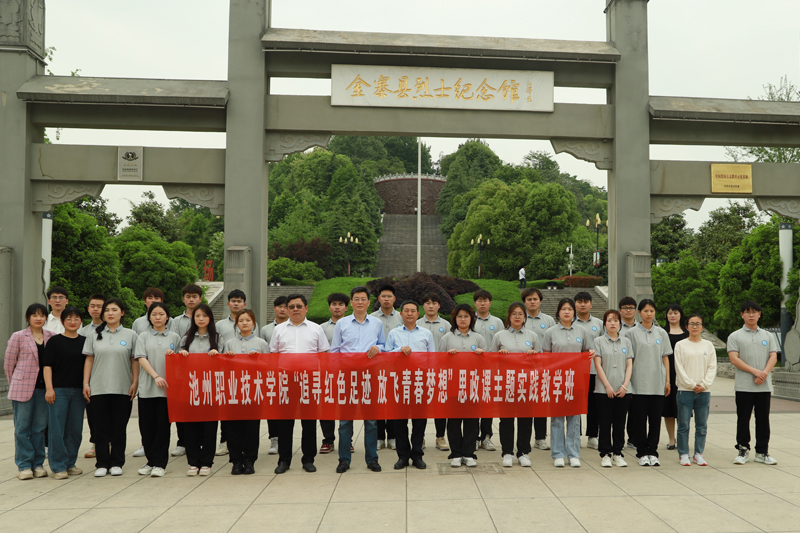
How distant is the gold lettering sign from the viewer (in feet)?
34.9

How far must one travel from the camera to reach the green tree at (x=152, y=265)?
73.2 feet

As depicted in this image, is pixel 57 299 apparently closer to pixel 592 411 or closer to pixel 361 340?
pixel 361 340

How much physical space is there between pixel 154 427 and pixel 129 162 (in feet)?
17.9

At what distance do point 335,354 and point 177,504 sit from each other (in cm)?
193

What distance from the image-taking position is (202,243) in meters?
51.9

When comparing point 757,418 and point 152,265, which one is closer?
point 757,418

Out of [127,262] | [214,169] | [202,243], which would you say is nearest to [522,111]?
[214,169]

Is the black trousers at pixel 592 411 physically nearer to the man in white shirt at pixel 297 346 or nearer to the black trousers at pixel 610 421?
the black trousers at pixel 610 421

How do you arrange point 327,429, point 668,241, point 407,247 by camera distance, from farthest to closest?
point 407,247, point 668,241, point 327,429

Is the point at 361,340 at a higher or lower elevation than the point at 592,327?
lower

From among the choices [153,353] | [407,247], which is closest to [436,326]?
[153,353]

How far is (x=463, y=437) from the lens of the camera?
20.4ft

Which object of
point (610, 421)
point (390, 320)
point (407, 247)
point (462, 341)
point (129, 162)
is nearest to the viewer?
point (610, 421)

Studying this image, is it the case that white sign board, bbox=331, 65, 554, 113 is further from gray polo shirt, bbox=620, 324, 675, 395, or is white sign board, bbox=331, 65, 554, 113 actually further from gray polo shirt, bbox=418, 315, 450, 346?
gray polo shirt, bbox=620, 324, 675, 395
